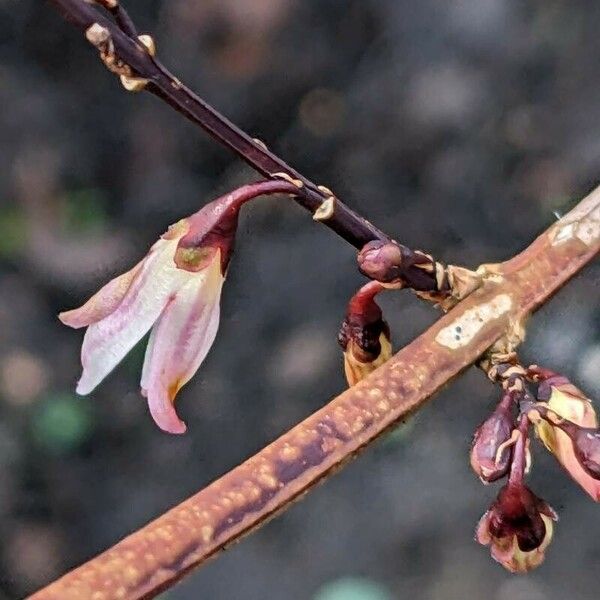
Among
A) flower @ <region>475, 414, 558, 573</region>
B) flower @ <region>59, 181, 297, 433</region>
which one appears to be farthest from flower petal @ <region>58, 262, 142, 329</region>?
flower @ <region>475, 414, 558, 573</region>

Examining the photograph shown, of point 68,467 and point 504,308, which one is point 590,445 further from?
point 68,467

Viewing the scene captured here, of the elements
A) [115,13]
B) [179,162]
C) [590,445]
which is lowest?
[590,445]

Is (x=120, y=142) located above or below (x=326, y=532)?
above

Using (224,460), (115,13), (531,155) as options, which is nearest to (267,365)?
(224,460)

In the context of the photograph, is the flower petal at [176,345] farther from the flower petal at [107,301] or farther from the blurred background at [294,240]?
the blurred background at [294,240]

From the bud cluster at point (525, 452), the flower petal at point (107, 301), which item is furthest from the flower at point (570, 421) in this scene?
the flower petal at point (107, 301)

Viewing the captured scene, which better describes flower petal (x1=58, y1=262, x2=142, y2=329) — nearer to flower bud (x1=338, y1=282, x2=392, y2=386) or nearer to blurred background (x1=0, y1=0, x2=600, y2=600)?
flower bud (x1=338, y1=282, x2=392, y2=386)

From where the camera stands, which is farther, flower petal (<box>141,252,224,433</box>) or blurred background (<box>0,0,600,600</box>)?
blurred background (<box>0,0,600,600</box>)
